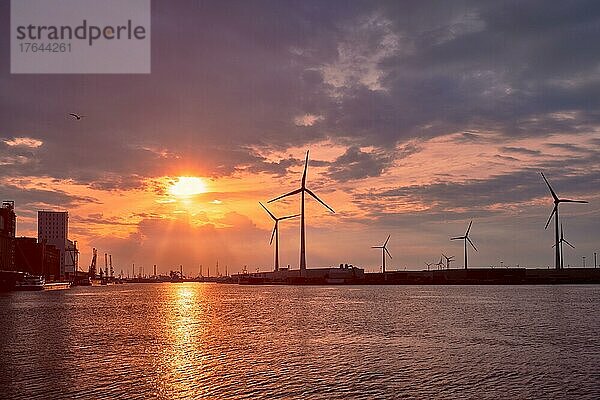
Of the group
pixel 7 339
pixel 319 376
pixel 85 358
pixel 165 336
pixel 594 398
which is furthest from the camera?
pixel 165 336

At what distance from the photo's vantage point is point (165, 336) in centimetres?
8062

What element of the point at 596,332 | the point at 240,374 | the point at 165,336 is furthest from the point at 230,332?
the point at 596,332

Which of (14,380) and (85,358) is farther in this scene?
(85,358)

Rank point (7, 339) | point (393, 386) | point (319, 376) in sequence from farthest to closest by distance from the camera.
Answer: point (7, 339)
point (319, 376)
point (393, 386)

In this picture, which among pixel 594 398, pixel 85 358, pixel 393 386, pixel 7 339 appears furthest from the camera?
pixel 7 339

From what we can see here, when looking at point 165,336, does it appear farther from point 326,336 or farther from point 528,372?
point 528,372

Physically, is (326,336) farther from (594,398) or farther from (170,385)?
(594,398)

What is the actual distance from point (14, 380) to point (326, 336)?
126ft

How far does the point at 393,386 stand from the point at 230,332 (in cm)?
4149

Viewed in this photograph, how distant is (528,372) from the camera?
5178cm

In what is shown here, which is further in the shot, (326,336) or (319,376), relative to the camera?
(326,336)

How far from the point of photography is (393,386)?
45.6 metres

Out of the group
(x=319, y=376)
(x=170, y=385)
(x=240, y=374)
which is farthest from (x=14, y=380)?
(x=319, y=376)

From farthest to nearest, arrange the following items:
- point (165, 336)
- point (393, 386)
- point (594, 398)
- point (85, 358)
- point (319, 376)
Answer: point (165, 336)
point (85, 358)
point (319, 376)
point (393, 386)
point (594, 398)
